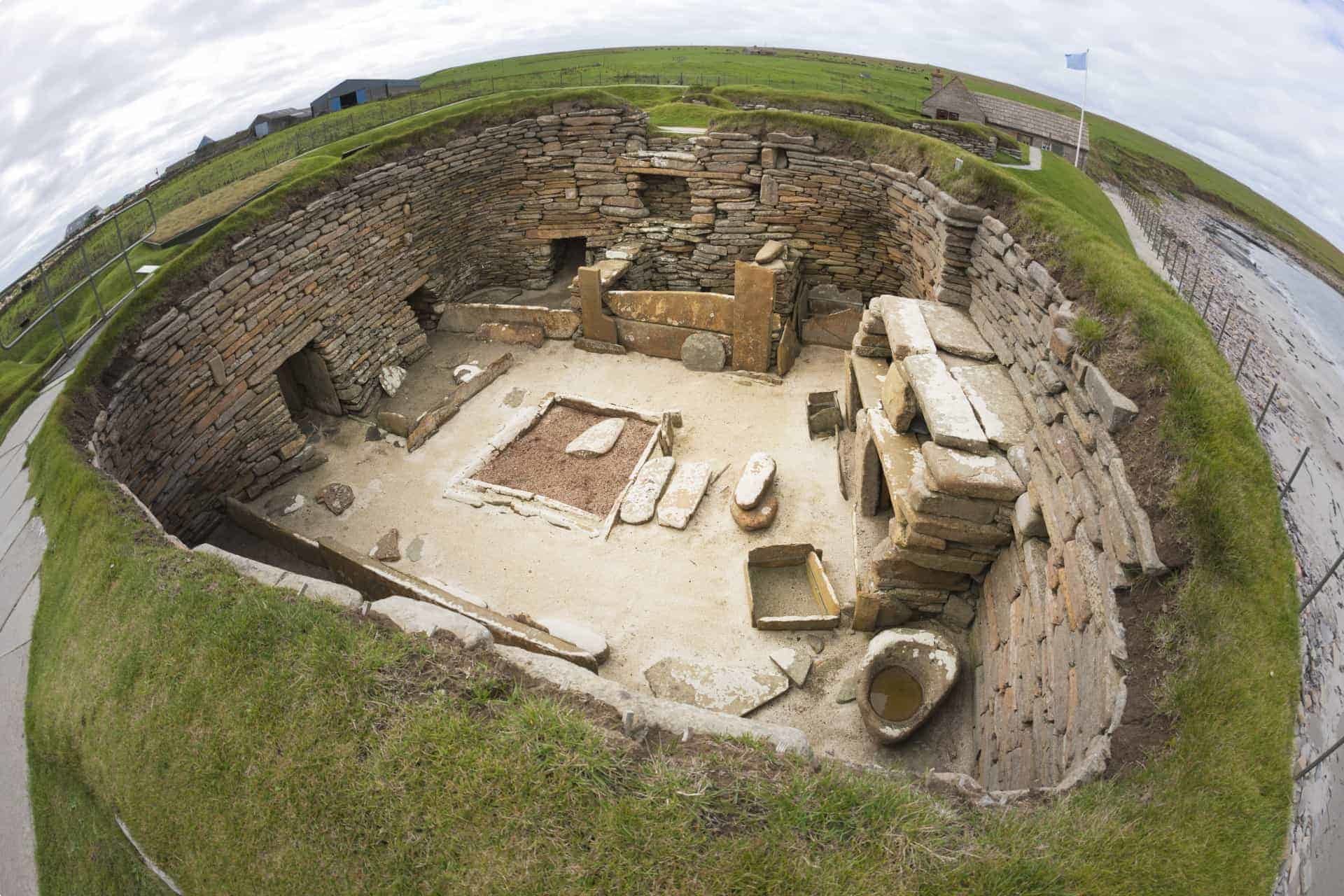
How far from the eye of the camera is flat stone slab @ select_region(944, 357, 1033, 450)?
18.9 feet

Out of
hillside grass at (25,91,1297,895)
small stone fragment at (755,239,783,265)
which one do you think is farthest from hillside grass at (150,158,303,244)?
hillside grass at (25,91,1297,895)

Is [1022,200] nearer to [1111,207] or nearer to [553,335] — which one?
[553,335]

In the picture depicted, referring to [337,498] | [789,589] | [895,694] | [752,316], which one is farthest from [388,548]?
[752,316]

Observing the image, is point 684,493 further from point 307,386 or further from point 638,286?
point 307,386

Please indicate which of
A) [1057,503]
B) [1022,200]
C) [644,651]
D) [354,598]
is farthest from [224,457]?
[1022,200]

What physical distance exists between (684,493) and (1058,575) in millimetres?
4557

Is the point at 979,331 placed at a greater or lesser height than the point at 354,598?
greater

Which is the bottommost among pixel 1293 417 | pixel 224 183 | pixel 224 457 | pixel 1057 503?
pixel 224 457

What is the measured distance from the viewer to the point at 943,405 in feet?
19.7

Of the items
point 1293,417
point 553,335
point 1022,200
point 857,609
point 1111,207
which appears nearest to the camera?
point 857,609

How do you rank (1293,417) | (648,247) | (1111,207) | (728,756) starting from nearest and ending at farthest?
(728,756) → (1293,417) → (648,247) → (1111,207)

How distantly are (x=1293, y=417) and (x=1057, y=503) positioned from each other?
5.03 m

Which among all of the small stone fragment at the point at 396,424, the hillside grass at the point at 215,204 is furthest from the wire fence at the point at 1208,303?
the hillside grass at the point at 215,204

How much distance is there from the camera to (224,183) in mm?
15625
